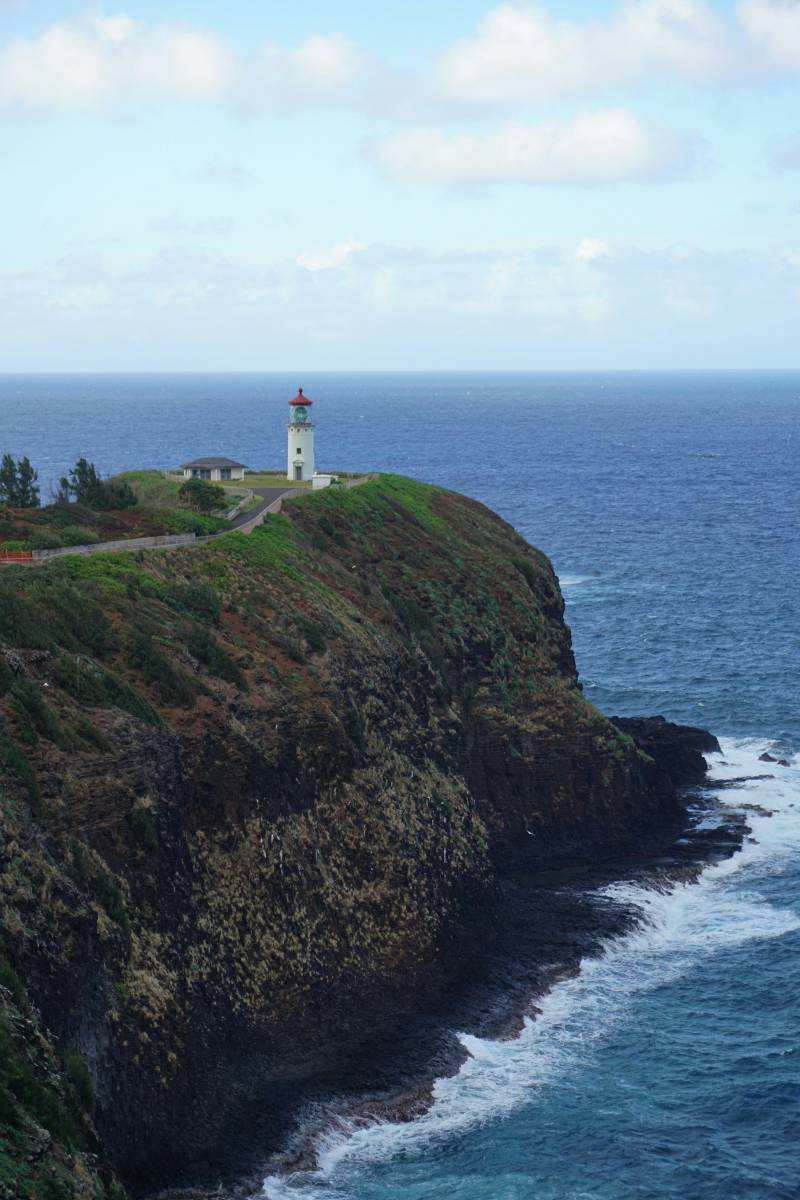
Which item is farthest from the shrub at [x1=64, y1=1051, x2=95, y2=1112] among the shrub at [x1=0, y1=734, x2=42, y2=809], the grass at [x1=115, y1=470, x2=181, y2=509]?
the grass at [x1=115, y1=470, x2=181, y2=509]

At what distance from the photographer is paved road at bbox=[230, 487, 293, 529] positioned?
69500mm

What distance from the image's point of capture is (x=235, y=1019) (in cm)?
4175

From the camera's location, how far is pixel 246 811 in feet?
153

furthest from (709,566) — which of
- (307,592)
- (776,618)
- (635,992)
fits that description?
(635,992)

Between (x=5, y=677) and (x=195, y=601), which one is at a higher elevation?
(x=195, y=601)

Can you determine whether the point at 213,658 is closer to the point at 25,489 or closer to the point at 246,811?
the point at 246,811

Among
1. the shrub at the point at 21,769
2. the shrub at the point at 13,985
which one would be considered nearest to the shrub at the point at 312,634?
the shrub at the point at 21,769

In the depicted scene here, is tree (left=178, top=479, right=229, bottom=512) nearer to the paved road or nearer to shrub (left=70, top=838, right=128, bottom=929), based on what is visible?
the paved road

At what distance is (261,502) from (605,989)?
3628 centimetres

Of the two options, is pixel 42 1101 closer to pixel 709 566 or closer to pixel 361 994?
pixel 361 994

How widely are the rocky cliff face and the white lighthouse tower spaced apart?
16.7 metres

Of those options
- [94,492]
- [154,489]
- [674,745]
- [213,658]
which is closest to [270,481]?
[154,489]

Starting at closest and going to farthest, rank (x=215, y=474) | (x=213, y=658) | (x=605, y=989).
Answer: (x=605, y=989), (x=213, y=658), (x=215, y=474)

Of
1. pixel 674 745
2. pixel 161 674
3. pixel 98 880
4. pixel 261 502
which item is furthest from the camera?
pixel 261 502
